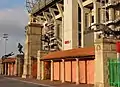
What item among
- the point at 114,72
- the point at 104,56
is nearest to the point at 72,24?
the point at 104,56

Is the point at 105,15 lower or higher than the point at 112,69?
higher

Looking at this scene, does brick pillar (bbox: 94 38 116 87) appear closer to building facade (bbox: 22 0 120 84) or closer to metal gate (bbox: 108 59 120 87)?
metal gate (bbox: 108 59 120 87)

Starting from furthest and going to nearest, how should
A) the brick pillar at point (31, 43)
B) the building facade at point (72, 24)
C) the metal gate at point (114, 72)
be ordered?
the brick pillar at point (31, 43), the building facade at point (72, 24), the metal gate at point (114, 72)

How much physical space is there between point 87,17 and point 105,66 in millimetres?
31379

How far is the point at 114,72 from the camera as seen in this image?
1095 inches

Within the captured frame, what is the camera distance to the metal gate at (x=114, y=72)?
88.9ft

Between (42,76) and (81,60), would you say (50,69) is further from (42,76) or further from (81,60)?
(81,60)

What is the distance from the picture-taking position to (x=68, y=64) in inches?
1694

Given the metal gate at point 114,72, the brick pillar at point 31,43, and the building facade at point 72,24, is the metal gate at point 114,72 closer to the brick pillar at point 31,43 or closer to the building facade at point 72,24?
the building facade at point 72,24

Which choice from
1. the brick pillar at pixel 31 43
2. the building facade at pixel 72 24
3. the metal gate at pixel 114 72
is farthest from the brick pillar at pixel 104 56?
the brick pillar at pixel 31 43

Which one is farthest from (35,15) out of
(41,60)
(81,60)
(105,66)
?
(105,66)

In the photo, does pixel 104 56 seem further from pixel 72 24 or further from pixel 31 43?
pixel 31 43

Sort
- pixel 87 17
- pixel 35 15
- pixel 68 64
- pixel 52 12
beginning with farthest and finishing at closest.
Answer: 1. pixel 35 15
2. pixel 52 12
3. pixel 87 17
4. pixel 68 64

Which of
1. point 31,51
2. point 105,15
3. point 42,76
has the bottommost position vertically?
point 42,76
